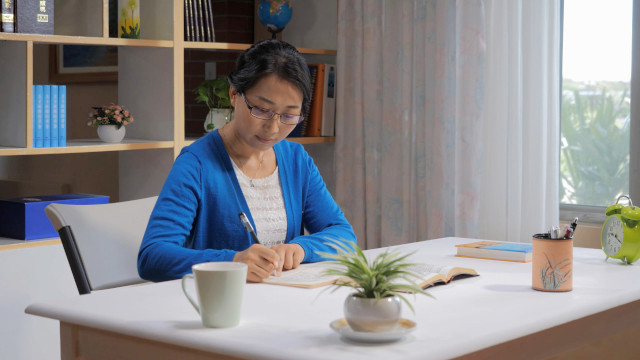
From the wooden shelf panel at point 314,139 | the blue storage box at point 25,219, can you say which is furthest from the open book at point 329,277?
the wooden shelf panel at point 314,139

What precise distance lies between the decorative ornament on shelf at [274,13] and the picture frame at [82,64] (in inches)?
28.9

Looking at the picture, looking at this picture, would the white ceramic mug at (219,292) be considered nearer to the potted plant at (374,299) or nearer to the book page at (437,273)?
the potted plant at (374,299)

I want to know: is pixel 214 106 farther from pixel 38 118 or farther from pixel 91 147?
pixel 38 118

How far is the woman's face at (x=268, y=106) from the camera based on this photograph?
192 centimetres

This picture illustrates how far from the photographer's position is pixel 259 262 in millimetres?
1578

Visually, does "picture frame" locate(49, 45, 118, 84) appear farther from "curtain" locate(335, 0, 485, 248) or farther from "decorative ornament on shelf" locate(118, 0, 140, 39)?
"curtain" locate(335, 0, 485, 248)

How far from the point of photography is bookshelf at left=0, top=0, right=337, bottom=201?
2.82 meters

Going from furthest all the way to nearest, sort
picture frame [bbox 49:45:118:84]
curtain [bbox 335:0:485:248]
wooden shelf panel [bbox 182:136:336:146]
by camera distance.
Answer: picture frame [bbox 49:45:118:84] < wooden shelf panel [bbox 182:136:336:146] < curtain [bbox 335:0:485:248]

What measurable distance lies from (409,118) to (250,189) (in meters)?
1.61

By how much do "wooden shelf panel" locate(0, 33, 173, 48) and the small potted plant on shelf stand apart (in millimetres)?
253

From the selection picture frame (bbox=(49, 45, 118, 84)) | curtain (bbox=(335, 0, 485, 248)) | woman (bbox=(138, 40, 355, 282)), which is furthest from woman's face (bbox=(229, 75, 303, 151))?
picture frame (bbox=(49, 45, 118, 84))

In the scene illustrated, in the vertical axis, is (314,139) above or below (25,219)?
above

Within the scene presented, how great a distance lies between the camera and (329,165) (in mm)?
3957

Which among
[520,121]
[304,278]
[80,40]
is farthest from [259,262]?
[520,121]
